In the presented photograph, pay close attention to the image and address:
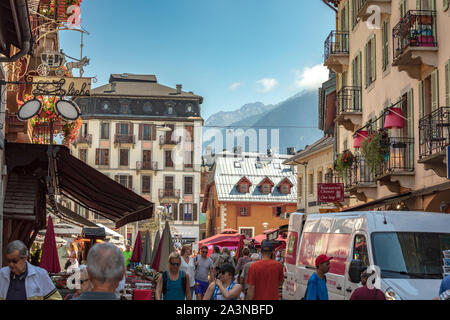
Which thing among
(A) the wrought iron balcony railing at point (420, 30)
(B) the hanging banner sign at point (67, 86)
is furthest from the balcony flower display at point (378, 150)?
(B) the hanging banner sign at point (67, 86)

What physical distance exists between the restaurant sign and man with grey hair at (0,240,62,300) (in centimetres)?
2309

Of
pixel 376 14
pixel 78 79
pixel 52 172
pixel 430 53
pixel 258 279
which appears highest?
pixel 376 14

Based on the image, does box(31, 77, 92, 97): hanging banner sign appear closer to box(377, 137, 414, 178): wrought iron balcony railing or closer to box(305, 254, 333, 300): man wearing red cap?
box(305, 254, 333, 300): man wearing red cap

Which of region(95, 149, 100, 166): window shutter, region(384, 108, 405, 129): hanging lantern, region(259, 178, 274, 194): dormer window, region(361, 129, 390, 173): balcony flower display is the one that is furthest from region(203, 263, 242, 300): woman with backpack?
region(95, 149, 100, 166): window shutter

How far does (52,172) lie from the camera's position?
1706cm

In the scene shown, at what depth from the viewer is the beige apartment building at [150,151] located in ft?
291

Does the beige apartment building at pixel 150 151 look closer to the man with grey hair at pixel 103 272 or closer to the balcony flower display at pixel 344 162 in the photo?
the balcony flower display at pixel 344 162

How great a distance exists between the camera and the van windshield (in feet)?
40.2

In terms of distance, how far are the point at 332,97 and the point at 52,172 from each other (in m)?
23.8

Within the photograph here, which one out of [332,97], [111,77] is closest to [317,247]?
[332,97]

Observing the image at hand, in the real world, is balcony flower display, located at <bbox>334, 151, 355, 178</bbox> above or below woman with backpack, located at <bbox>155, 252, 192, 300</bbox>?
above

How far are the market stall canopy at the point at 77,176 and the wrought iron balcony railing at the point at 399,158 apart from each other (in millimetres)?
7918

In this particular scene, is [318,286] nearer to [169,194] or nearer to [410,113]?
[410,113]
